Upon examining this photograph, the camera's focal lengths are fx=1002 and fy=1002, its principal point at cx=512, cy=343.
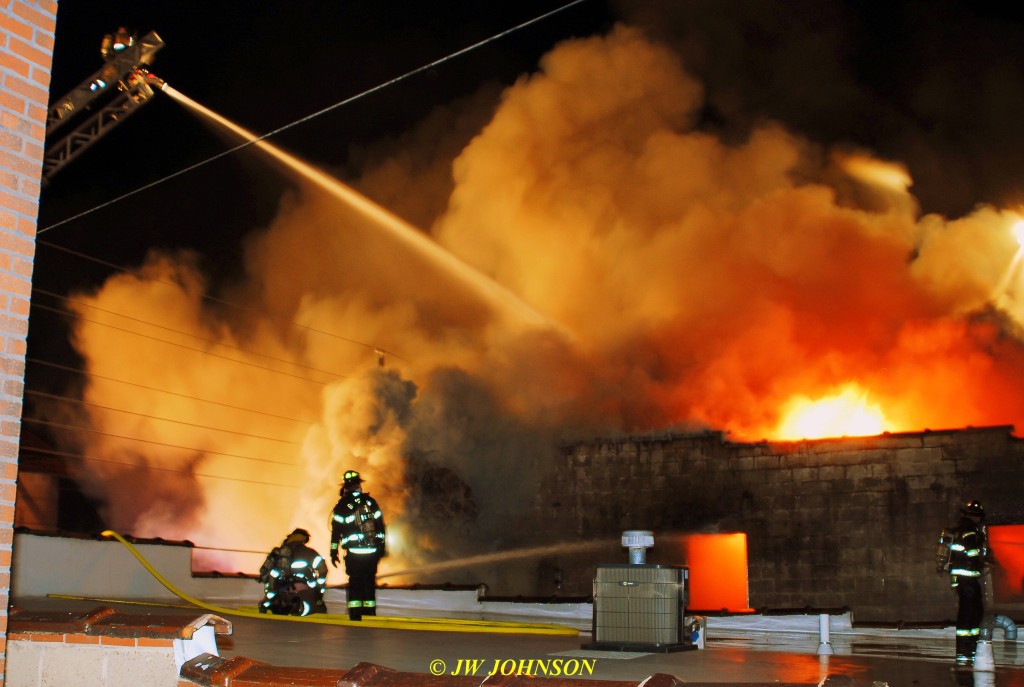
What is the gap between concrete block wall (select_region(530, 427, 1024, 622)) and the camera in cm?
1634

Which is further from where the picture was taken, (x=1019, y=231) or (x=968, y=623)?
(x=1019, y=231)

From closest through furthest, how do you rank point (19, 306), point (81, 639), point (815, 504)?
point (19, 306)
point (81, 639)
point (815, 504)

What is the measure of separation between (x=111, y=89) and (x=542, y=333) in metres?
11.7

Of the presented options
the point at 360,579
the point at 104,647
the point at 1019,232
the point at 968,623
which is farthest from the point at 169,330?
the point at 104,647

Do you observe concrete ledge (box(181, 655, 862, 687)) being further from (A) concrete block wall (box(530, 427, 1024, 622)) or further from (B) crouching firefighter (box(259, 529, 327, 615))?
(A) concrete block wall (box(530, 427, 1024, 622))

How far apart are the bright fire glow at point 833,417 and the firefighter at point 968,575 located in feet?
38.4

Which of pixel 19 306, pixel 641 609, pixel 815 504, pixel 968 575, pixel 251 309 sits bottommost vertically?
pixel 641 609

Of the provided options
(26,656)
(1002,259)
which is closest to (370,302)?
(1002,259)

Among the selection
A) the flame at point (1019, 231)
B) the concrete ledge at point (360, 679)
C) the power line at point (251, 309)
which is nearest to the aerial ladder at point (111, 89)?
the power line at point (251, 309)

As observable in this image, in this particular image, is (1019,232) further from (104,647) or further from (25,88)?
(25,88)

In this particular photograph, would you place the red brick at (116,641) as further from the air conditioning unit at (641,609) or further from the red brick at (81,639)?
the air conditioning unit at (641,609)

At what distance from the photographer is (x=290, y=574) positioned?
10.9m

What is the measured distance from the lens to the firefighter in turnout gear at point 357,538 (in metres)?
10.3

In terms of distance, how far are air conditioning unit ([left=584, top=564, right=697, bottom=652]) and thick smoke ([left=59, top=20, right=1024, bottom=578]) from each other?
1212 cm
